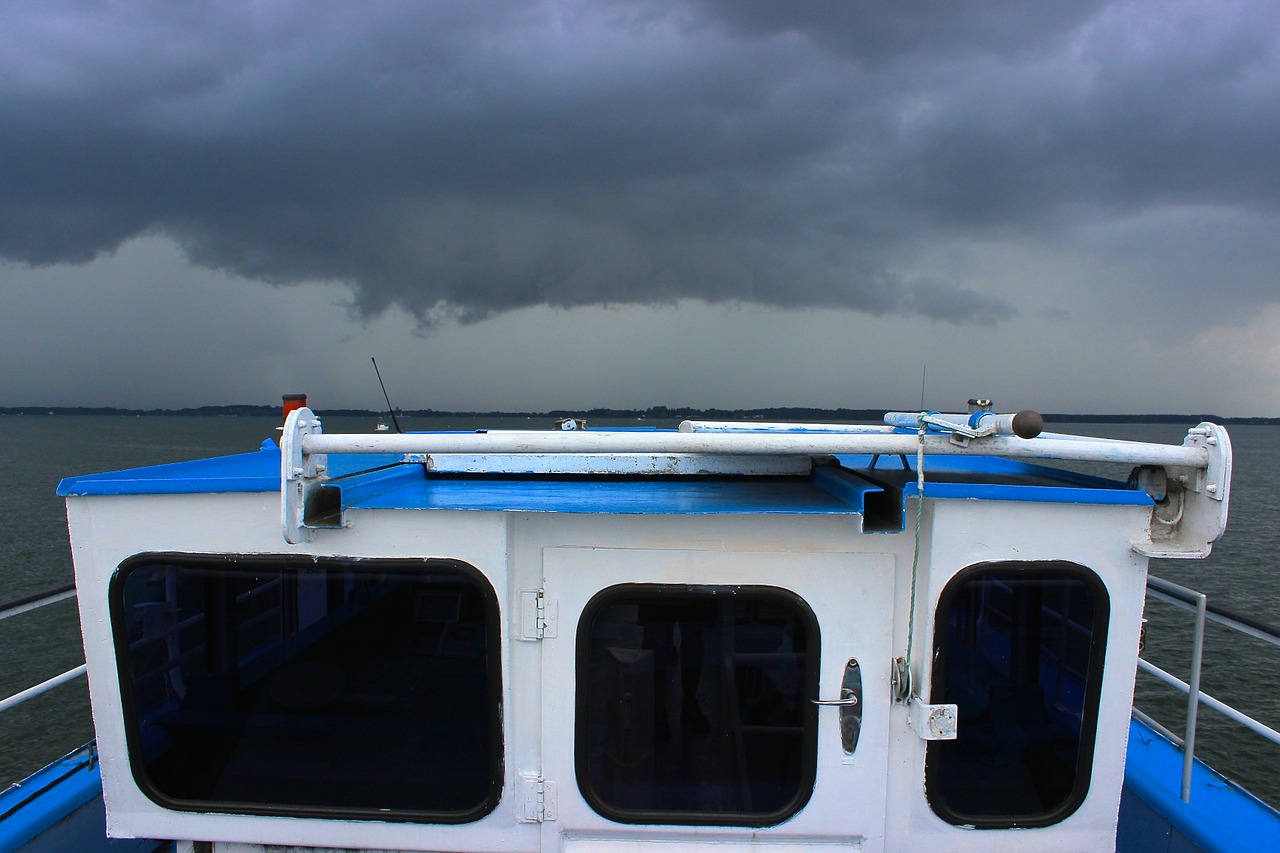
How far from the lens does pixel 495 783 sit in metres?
2.92

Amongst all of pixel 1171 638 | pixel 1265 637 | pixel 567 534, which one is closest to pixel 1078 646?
pixel 1265 637

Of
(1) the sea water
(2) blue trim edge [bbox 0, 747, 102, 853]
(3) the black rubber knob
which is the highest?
(3) the black rubber knob

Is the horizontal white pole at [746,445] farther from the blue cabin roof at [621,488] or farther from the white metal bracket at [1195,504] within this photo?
the blue cabin roof at [621,488]

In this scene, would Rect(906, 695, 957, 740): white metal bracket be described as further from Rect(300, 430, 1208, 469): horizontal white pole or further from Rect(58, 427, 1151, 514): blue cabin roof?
Rect(300, 430, 1208, 469): horizontal white pole

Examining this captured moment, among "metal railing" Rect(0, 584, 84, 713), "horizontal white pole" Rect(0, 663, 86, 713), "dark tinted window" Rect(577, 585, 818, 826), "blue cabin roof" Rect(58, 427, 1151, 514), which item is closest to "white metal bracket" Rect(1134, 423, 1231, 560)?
"blue cabin roof" Rect(58, 427, 1151, 514)

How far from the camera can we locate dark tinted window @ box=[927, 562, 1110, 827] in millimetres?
2863

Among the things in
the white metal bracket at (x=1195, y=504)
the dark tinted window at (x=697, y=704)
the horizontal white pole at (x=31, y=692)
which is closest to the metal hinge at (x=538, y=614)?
the dark tinted window at (x=697, y=704)

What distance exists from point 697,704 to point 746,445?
3.67 feet

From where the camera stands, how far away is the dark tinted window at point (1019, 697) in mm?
2863

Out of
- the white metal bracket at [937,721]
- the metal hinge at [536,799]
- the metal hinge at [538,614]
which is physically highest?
the metal hinge at [538,614]

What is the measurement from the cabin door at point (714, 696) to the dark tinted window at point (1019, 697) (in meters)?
0.32

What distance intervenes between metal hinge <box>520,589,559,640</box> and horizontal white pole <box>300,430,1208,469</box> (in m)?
0.66

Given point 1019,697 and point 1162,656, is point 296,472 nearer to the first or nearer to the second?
point 1019,697

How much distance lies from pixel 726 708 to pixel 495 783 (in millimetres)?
967
